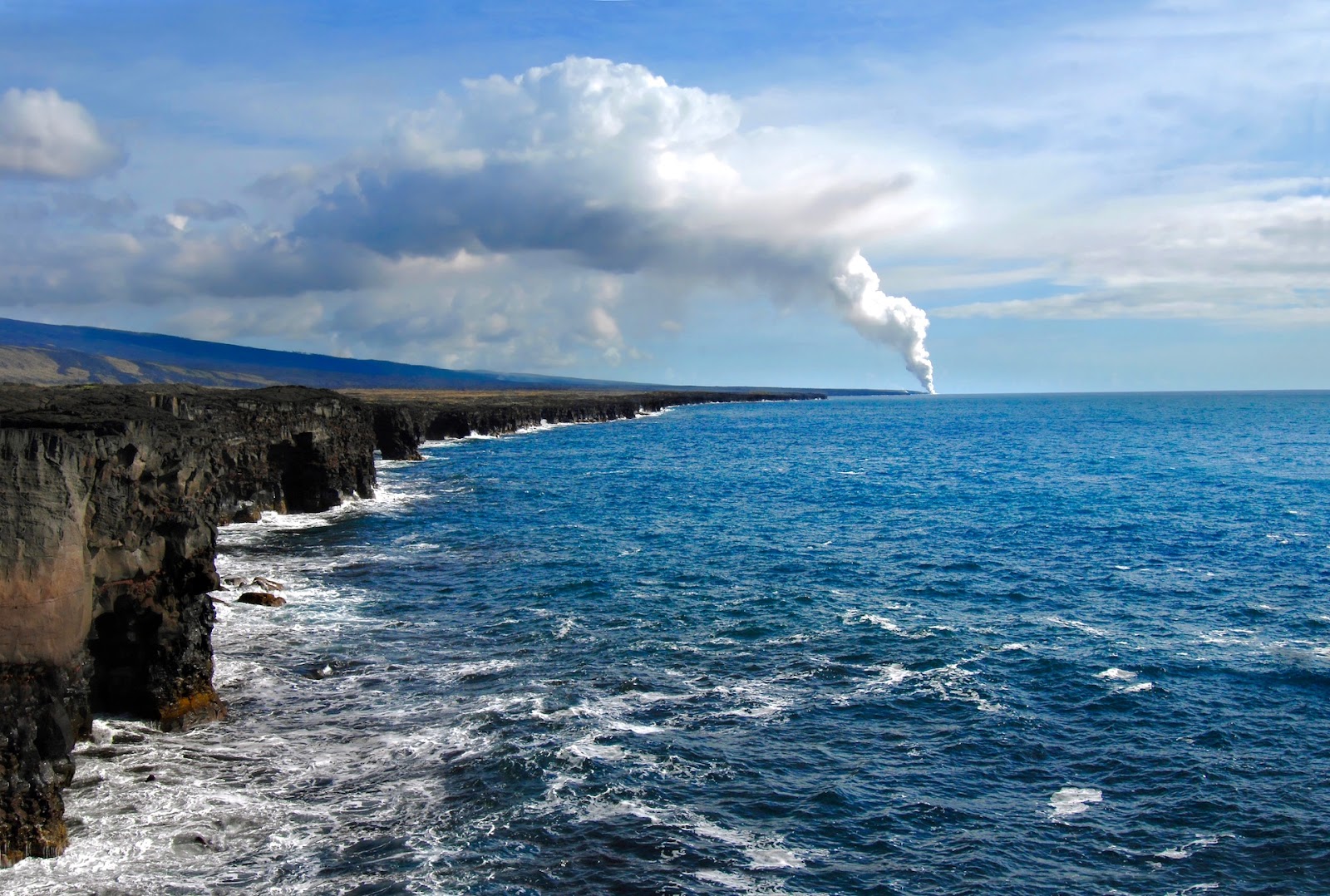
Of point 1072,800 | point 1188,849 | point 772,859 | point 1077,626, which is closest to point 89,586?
point 772,859

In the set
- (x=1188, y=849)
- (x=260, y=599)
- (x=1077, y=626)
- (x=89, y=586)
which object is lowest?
(x=1188, y=849)

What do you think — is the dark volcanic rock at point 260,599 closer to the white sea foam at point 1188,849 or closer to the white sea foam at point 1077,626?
the white sea foam at point 1077,626

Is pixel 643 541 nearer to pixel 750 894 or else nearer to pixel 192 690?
pixel 192 690

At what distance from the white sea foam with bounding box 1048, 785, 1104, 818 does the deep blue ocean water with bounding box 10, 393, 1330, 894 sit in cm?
9

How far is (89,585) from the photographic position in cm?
2464

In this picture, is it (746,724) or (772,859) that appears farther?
(746,724)

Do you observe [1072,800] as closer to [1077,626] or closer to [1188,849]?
[1188,849]

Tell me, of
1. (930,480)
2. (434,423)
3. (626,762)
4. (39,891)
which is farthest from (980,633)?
(434,423)

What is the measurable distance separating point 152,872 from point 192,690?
31.3 feet

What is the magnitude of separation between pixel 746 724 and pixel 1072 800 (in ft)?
29.8

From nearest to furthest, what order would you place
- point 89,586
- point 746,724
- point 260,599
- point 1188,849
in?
point 1188,849 → point 89,586 → point 746,724 → point 260,599

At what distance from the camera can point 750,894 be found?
62.6 ft

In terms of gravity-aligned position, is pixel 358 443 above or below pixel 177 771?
above

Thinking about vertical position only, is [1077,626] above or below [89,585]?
below
